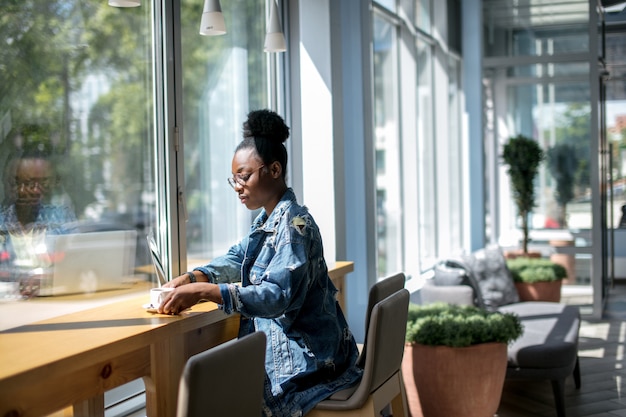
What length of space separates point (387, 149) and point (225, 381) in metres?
4.35

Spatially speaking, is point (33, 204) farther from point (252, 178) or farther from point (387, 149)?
point (387, 149)

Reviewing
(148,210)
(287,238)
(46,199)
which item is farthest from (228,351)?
(148,210)

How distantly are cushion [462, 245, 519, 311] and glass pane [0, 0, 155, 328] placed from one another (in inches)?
141

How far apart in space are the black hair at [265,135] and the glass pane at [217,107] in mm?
788

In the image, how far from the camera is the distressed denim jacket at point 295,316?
228 cm

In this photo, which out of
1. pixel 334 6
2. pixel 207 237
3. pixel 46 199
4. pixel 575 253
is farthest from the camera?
pixel 575 253

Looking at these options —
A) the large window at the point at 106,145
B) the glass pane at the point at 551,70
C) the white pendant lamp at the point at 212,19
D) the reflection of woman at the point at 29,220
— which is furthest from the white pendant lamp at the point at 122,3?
the glass pane at the point at 551,70

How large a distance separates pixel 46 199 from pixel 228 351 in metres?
1.06

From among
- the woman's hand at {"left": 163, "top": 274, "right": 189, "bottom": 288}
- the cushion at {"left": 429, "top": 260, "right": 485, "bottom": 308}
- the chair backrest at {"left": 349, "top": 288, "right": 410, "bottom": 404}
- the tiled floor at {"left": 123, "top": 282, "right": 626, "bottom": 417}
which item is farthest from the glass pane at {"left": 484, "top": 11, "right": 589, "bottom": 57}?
the woman's hand at {"left": 163, "top": 274, "right": 189, "bottom": 288}

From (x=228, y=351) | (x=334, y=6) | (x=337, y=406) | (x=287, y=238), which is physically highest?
(x=334, y=6)

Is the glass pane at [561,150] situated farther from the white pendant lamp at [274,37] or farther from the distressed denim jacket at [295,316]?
the distressed denim jacket at [295,316]

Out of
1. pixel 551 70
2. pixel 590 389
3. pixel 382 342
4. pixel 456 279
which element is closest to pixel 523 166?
pixel 551 70

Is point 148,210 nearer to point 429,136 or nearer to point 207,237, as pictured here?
point 207,237

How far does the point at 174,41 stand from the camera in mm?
3100
